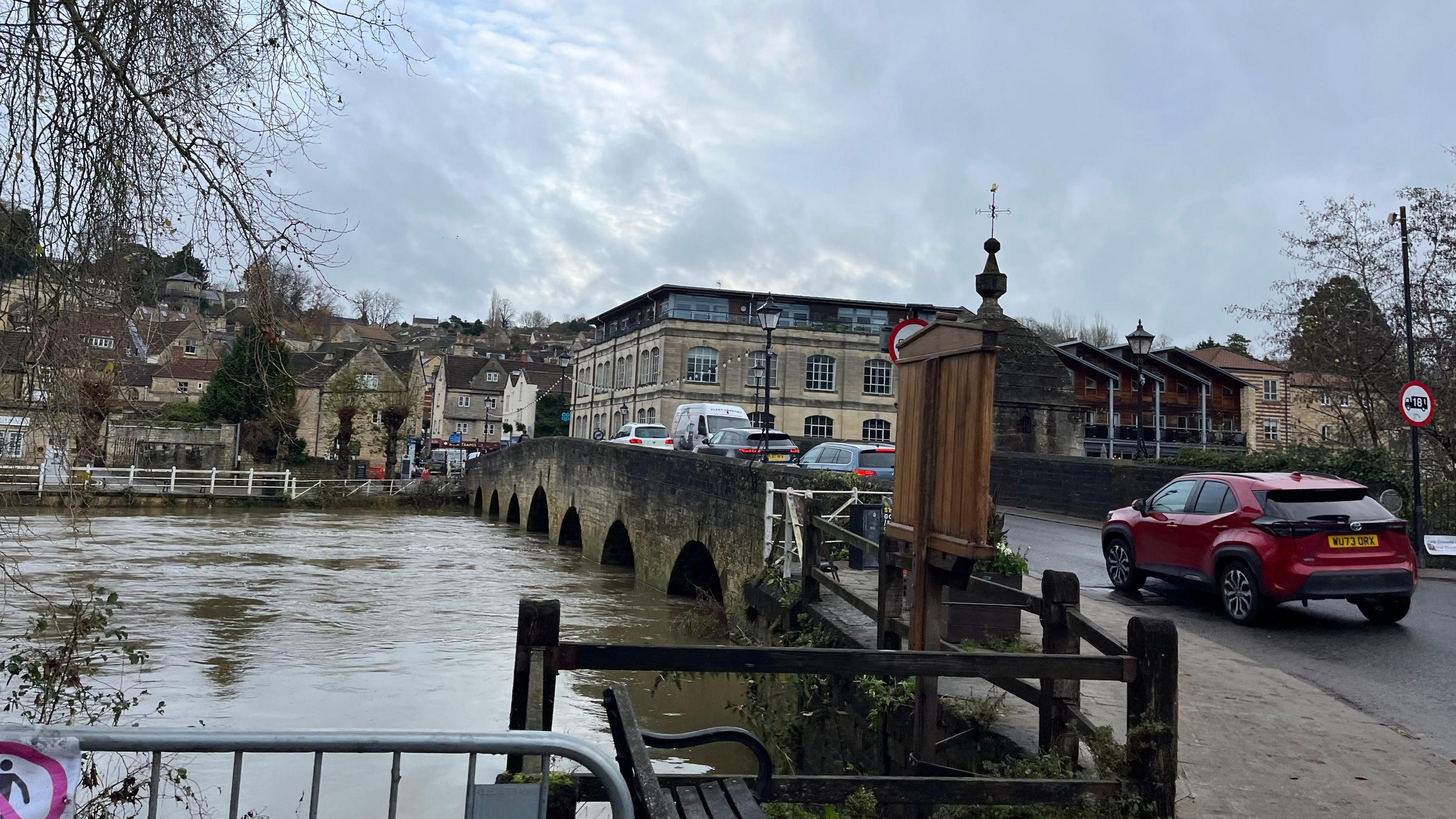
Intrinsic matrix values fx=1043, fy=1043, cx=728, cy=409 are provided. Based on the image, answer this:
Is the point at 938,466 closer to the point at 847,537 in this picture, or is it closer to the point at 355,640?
the point at 847,537

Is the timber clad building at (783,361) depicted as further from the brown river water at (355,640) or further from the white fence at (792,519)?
the white fence at (792,519)

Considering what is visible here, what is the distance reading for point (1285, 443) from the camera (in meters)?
20.1

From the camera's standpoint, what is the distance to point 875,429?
56.6 metres

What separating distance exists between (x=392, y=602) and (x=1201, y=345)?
253 ft

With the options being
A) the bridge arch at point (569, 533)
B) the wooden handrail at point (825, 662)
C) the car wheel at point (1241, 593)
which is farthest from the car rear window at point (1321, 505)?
the bridge arch at point (569, 533)

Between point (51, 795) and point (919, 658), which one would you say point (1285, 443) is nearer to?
point (919, 658)

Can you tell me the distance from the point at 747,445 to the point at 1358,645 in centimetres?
1958

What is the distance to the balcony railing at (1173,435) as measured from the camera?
159 ft

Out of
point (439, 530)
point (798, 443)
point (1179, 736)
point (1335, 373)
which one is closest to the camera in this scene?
point (1179, 736)

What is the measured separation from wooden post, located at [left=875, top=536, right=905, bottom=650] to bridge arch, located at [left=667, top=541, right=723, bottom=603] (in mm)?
12027

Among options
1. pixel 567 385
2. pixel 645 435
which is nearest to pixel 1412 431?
pixel 645 435

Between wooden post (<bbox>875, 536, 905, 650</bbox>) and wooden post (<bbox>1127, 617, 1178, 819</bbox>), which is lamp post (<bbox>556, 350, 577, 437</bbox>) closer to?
wooden post (<bbox>875, 536, 905, 650</bbox>)

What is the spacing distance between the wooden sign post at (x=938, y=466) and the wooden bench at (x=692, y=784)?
1229mm

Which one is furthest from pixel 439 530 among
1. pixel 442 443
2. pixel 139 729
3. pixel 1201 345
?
pixel 1201 345
